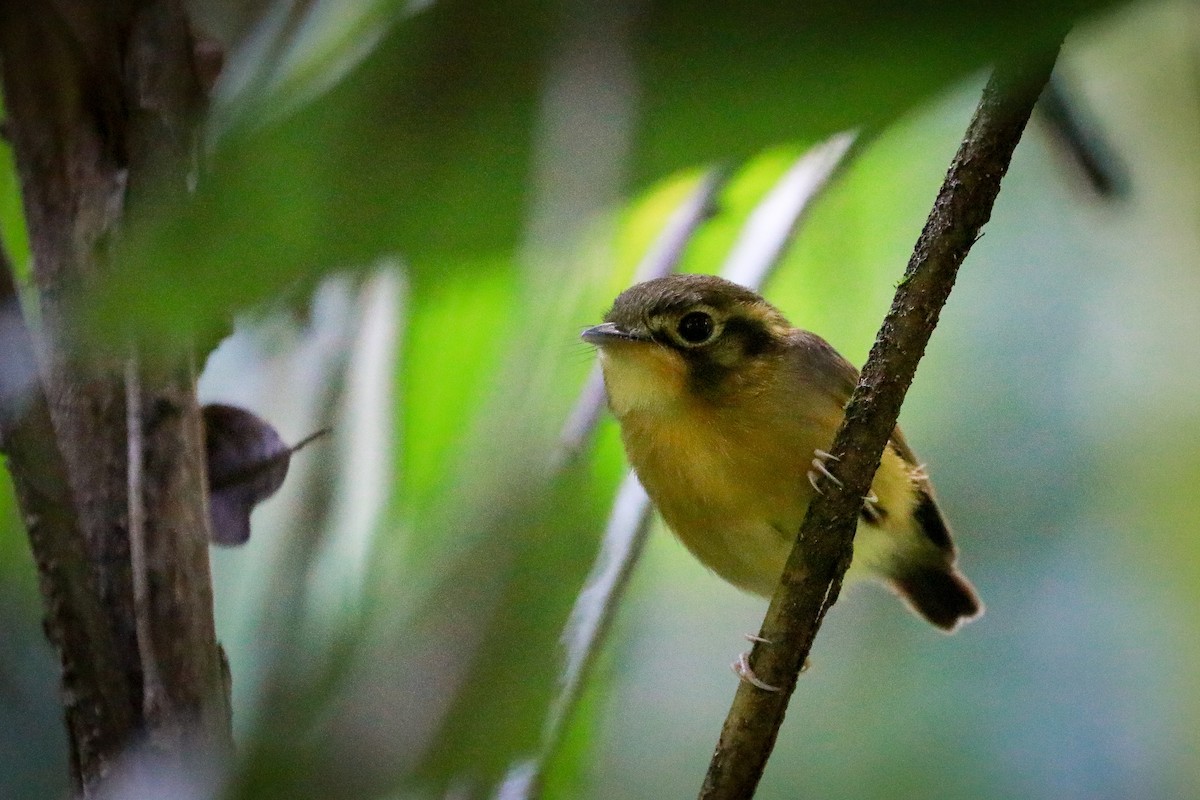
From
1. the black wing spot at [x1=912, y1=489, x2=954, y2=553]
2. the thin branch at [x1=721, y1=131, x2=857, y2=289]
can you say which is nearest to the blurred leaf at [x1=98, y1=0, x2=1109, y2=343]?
the thin branch at [x1=721, y1=131, x2=857, y2=289]

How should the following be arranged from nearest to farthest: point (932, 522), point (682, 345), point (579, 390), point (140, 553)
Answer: point (140, 553), point (579, 390), point (682, 345), point (932, 522)

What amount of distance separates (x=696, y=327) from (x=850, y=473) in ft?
3.77

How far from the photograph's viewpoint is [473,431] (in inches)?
28.7

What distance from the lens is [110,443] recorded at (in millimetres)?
1402

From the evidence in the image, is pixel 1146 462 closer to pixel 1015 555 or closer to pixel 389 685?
pixel 1015 555

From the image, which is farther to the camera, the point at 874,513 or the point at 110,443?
the point at 874,513

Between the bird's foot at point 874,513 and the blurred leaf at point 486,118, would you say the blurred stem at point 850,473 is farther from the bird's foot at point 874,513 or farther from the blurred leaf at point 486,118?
the bird's foot at point 874,513

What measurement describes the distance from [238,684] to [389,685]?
4.02ft

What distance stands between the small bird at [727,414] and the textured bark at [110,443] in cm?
113

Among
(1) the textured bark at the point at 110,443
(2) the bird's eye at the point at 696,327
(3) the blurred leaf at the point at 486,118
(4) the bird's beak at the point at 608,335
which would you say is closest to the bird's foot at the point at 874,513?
(2) the bird's eye at the point at 696,327

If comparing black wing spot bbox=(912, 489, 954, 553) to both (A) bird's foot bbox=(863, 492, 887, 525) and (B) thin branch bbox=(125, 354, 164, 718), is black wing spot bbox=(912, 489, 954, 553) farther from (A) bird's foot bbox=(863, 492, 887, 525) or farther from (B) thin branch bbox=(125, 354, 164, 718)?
(B) thin branch bbox=(125, 354, 164, 718)

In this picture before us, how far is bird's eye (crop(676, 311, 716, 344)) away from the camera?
2574 mm

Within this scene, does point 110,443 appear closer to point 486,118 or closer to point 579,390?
point 579,390

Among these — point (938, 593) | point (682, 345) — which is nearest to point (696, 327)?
point (682, 345)
